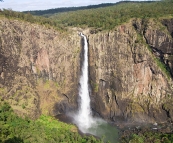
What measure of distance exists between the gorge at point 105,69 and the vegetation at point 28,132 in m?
4.60

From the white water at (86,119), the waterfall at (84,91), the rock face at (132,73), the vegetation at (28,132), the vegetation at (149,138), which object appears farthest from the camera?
the waterfall at (84,91)

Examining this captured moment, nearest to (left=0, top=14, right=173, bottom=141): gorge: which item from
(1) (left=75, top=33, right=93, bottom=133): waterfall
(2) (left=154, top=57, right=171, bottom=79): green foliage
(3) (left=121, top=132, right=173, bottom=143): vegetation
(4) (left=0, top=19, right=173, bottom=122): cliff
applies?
(4) (left=0, top=19, right=173, bottom=122): cliff

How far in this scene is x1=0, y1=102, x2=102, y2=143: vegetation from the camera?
75.0ft

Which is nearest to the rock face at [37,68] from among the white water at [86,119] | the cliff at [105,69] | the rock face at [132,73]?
the cliff at [105,69]

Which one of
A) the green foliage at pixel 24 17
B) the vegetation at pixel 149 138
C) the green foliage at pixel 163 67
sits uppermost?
the green foliage at pixel 24 17

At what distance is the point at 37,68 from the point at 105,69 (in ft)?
36.3

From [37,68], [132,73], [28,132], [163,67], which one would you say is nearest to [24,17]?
[37,68]

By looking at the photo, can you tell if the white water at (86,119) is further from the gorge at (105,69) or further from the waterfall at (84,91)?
the gorge at (105,69)

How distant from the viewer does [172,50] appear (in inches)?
1341

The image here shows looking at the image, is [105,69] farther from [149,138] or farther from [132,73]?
[149,138]

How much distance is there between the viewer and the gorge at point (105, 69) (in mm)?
34344

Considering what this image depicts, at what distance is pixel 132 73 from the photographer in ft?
119

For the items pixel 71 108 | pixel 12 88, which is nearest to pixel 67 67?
pixel 71 108

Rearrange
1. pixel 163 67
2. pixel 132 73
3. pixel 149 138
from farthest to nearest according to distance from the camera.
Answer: pixel 132 73
pixel 163 67
pixel 149 138
